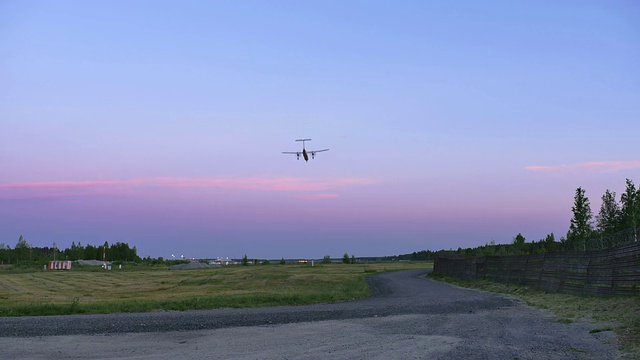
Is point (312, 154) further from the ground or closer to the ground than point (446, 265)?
further from the ground

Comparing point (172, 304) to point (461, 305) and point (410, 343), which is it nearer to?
point (461, 305)

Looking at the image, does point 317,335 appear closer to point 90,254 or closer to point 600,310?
point 600,310

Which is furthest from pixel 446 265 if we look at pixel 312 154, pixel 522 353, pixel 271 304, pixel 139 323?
pixel 522 353

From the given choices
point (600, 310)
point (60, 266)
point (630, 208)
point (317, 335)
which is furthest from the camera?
point (60, 266)

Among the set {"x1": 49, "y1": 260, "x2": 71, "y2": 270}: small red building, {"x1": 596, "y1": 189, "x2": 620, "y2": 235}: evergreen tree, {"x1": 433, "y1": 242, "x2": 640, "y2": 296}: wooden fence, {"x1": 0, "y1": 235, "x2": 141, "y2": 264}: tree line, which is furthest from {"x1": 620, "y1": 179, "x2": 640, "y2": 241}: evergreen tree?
{"x1": 0, "y1": 235, "x2": 141, "y2": 264}: tree line

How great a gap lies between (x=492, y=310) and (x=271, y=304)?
34.1 ft

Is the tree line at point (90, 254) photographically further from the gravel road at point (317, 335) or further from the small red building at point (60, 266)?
the gravel road at point (317, 335)

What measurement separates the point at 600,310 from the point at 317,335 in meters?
9.54

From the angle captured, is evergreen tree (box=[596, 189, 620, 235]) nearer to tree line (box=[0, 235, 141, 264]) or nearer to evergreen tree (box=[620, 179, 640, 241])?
evergreen tree (box=[620, 179, 640, 241])

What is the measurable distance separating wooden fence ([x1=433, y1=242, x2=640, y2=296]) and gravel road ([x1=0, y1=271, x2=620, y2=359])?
3.11 metres

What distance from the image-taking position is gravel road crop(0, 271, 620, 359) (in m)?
12.6

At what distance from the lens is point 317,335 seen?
1570 centimetres

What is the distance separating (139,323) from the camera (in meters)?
19.2

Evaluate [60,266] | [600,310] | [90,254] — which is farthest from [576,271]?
[90,254]
